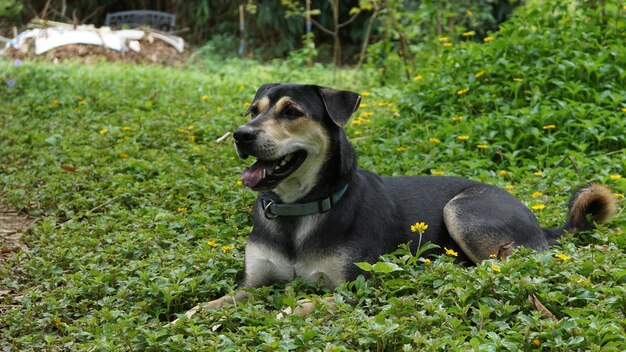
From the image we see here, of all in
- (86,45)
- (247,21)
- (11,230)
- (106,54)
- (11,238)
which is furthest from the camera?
(247,21)

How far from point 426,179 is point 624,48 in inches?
172

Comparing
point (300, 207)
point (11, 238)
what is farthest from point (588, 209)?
point (11, 238)

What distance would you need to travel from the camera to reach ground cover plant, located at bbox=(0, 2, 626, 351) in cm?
408

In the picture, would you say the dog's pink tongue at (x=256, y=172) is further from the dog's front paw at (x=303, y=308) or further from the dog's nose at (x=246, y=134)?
the dog's front paw at (x=303, y=308)

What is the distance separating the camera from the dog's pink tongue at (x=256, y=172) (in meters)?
4.84

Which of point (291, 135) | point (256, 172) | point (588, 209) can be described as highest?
point (291, 135)

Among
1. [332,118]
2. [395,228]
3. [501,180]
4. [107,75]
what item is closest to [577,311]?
[395,228]

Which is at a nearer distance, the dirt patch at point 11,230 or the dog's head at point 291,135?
the dog's head at point 291,135

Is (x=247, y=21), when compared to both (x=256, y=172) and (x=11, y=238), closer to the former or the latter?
(x=11, y=238)

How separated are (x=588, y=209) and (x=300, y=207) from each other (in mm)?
2133

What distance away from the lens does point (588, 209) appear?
572 centimetres

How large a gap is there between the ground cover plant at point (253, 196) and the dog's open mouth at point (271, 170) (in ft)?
2.05

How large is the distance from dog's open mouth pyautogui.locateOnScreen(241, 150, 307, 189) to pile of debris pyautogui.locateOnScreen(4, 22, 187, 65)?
12.1 meters

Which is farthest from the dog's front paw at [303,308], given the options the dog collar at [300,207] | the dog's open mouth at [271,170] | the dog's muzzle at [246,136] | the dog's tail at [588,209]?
the dog's tail at [588,209]
